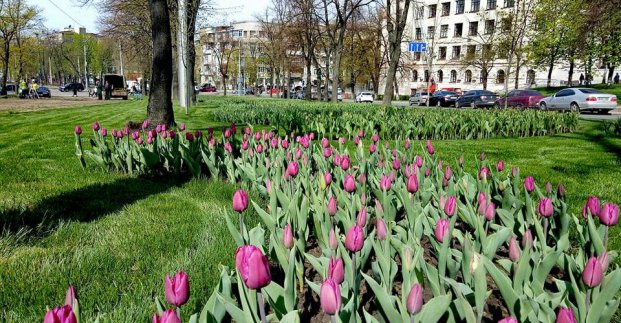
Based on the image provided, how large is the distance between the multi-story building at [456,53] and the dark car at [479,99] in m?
18.3

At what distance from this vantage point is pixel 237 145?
5.41 m

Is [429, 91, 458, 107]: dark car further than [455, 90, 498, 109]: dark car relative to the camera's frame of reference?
Yes

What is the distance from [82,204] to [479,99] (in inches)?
1188

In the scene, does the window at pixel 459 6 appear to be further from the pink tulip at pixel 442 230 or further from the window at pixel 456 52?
the pink tulip at pixel 442 230

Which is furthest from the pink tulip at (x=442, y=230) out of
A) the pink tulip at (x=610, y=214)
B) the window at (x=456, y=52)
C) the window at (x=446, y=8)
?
the window at (x=446, y=8)

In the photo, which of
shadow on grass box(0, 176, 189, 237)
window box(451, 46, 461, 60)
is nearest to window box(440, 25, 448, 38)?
window box(451, 46, 461, 60)

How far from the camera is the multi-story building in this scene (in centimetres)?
5147

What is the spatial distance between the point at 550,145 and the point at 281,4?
123 feet

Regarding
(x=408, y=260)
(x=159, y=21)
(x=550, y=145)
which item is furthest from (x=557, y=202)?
(x=159, y=21)

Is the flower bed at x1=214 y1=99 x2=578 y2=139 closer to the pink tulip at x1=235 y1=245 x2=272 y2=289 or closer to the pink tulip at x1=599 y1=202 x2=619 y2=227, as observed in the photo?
the pink tulip at x1=599 y1=202 x2=619 y2=227

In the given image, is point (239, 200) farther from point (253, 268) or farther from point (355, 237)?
point (253, 268)

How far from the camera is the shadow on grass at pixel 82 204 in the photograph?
3.30 m

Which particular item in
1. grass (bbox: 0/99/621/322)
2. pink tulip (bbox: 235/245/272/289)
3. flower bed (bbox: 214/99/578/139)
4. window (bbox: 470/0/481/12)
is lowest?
grass (bbox: 0/99/621/322)

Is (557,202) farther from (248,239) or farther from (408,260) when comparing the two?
(248,239)
